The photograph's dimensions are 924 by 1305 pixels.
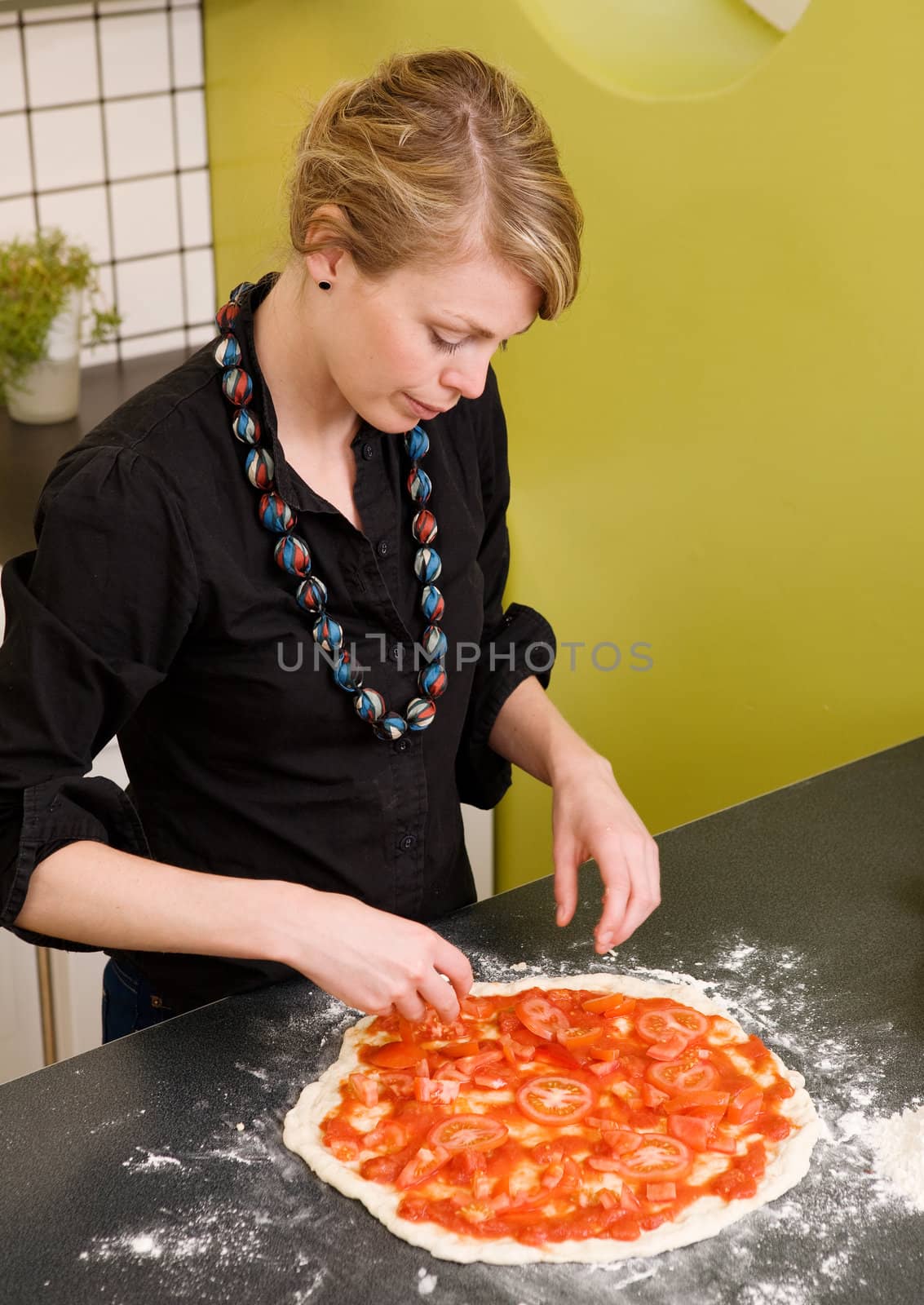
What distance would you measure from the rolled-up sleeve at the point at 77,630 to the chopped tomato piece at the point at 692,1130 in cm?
53

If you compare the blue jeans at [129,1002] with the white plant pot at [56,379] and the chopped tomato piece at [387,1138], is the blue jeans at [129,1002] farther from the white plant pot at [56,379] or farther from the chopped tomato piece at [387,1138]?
the white plant pot at [56,379]

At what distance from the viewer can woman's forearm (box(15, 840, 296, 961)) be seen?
1.12 meters

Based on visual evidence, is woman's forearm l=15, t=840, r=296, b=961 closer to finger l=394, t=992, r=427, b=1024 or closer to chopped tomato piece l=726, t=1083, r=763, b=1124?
finger l=394, t=992, r=427, b=1024

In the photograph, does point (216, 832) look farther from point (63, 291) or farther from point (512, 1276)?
point (63, 291)

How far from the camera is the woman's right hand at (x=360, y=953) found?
1119mm

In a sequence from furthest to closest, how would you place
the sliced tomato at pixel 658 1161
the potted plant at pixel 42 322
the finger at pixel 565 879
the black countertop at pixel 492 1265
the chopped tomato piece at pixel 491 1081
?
the potted plant at pixel 42 322 → the finger at pixel 565 879 → the chopped tomato piece at pixel 491 1081 → the sliced tomato at pixel 658 1161 → the black countertop at pixel 492 1265

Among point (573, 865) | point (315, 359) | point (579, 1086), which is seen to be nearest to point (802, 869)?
point (573, 865)

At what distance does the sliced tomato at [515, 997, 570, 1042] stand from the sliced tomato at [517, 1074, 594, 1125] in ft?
0.14

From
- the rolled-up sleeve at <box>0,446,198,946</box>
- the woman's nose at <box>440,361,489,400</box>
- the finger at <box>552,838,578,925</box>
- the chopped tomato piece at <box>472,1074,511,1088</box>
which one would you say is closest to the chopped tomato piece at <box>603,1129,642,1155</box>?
the chopped tomato piece at <box>472,1074,511,1088</box>

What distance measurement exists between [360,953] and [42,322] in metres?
1.65

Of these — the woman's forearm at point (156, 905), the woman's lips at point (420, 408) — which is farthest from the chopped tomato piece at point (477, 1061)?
the woman's lips at point (420, 408)

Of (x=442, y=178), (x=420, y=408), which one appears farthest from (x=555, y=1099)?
(x=442, y=178)

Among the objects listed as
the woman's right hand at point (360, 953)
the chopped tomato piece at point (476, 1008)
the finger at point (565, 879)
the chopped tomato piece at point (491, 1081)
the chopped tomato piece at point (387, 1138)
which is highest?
the woman's right hand at point (360, 953)

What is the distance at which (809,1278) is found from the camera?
3.24 feet
